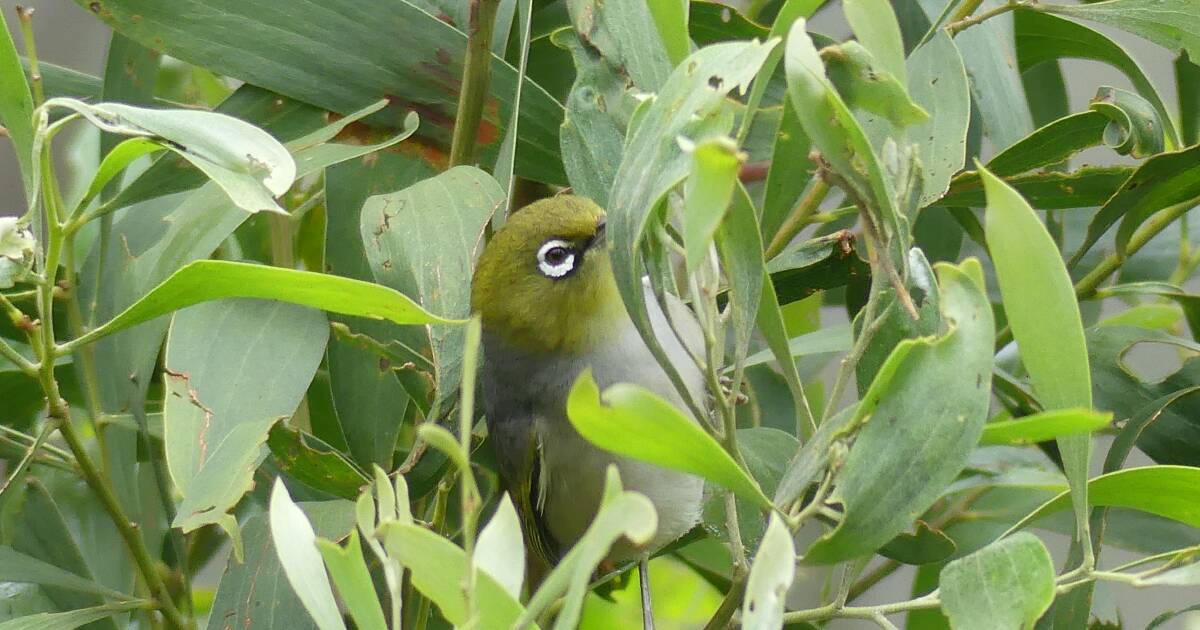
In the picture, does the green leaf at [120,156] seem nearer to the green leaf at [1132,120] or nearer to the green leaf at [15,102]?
the green leaf at [15,102]

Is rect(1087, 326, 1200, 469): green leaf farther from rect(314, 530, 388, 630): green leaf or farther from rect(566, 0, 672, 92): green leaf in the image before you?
rect(314, 530, 388, 630): green leaf

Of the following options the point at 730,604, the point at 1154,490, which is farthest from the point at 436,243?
the point at 1154,490

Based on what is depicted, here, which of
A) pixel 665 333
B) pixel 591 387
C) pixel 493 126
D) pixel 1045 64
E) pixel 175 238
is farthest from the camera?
pixel 1045 64

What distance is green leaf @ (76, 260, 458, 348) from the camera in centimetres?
81

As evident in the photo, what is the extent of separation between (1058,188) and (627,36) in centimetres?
51

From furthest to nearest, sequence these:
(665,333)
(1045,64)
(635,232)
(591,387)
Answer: (1045,64), (665,333), (635,232), (591,387)

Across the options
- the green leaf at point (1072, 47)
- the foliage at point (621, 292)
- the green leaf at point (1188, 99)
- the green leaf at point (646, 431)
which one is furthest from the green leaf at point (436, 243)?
A: the green leaf at point (1188, 99)

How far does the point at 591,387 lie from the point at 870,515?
0.23 m

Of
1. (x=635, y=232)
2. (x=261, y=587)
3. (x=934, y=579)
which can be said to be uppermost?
(x=635, y=232)

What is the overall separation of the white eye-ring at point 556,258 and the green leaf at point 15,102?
2.01 feet

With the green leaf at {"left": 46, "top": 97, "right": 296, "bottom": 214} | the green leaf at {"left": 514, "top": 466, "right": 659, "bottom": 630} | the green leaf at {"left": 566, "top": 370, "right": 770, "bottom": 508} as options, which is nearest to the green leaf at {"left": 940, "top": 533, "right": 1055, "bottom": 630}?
the green leaf at {"left": 566, "top": 370, "right": 770, "bottom": 508}

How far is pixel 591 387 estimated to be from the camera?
606 mm

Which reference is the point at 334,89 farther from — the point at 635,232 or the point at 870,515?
the point at 870,515

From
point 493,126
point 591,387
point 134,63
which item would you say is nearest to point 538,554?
point 493,126
